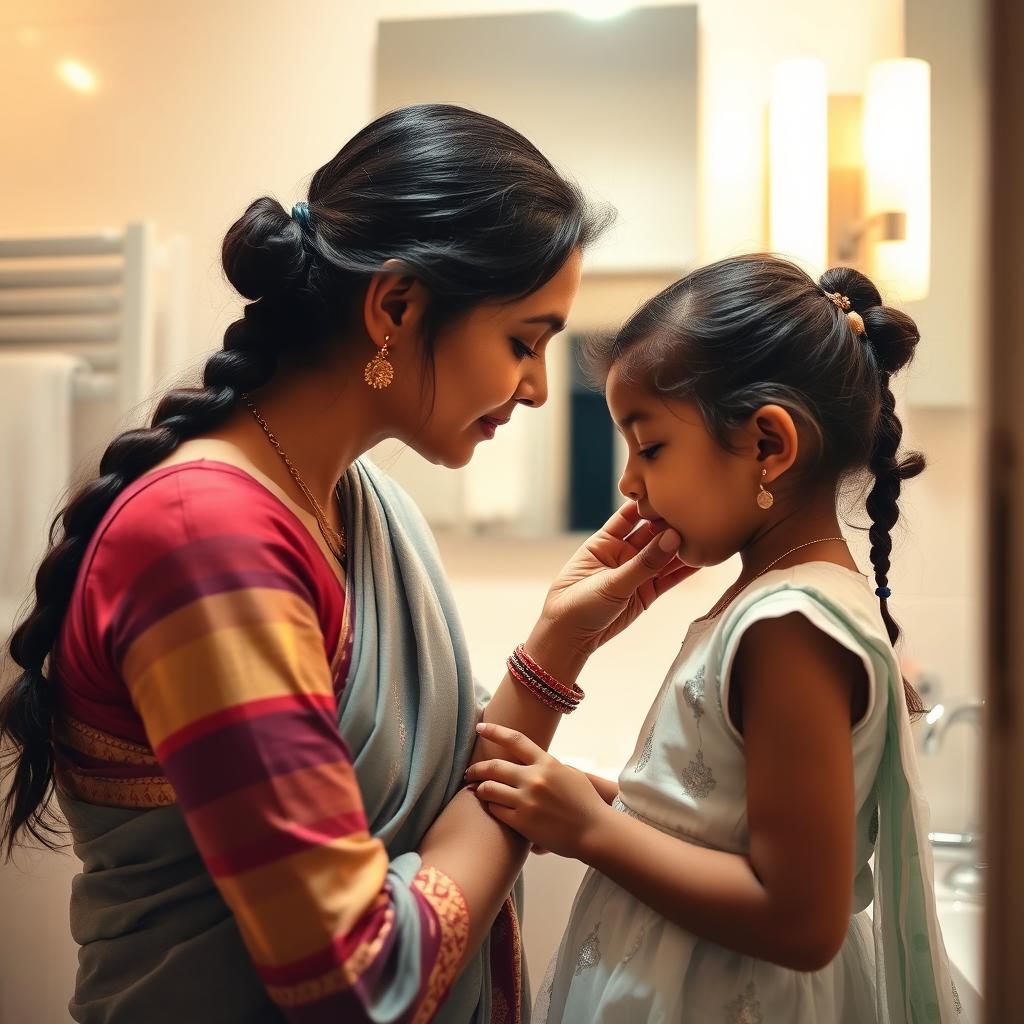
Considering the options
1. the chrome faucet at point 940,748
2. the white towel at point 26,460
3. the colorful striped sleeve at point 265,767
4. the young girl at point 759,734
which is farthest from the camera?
the white towel at point 26,460

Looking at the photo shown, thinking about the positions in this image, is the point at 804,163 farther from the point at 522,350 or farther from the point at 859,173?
the point at 522,350

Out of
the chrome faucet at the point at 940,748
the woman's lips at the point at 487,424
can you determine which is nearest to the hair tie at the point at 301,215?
the woman's lips at the point at 487,424

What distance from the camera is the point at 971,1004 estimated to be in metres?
1.02

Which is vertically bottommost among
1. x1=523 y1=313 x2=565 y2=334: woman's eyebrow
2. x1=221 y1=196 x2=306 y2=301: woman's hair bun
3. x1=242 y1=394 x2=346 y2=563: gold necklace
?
x1=242 y1=394 x2=346 y2=563: gold necklace

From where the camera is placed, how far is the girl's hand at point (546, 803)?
0.80m

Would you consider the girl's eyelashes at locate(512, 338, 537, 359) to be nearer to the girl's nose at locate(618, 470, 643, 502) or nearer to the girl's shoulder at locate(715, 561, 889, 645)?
the girl's nose at locate(618, 470, 643, 502)

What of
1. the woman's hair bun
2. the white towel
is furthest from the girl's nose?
the white towel

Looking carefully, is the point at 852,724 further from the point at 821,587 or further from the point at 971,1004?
the point at 971,1004

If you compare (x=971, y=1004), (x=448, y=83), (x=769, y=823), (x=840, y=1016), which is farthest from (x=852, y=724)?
(x=448, y=83)

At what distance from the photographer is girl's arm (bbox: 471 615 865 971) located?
2.41 feet

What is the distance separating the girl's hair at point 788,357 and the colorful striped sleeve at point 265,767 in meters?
0.40

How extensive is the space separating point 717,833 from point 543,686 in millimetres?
207

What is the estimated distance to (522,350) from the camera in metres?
0.90

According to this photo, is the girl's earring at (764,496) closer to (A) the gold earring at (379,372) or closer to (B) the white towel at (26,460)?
(A) the gold earring at (379,372)
